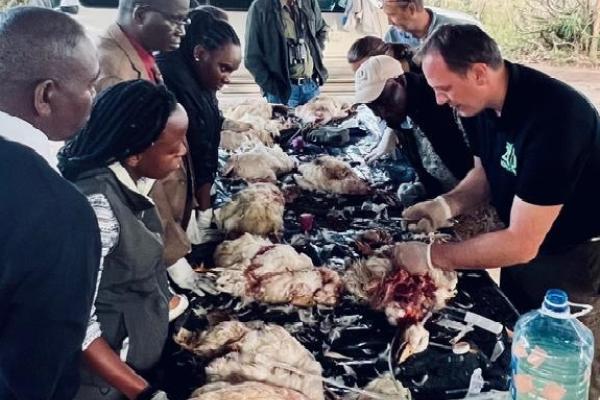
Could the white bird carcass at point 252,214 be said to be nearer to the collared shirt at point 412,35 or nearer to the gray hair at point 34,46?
the gray hair at point 34,46

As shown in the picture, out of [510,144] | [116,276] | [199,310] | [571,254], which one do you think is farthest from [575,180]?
[116,276]

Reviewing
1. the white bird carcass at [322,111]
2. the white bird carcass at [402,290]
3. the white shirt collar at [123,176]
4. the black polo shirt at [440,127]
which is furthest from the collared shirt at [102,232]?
the white bird carcass at [322,111]

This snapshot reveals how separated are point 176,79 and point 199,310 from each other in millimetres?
1193

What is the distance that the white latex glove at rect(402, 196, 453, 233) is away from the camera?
2689 millimetres

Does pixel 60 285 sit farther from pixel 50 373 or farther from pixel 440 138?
pixel 440 138

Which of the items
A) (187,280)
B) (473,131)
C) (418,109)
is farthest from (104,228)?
(418,109)

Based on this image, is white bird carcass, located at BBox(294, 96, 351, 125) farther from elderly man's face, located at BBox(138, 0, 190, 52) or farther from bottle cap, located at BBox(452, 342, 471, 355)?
bottle cap, located at BBox(452, 342, 471, 355)

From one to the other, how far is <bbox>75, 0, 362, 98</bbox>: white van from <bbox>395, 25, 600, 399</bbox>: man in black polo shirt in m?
4.05

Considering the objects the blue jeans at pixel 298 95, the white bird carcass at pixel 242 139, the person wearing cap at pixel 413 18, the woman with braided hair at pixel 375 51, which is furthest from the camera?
the blue jeans at pixel 298 95

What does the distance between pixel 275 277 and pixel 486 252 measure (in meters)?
0.77

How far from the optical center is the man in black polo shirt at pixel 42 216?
1.20 m

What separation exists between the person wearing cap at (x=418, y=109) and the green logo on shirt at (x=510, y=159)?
2.35ft

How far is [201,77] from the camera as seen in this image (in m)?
2.90

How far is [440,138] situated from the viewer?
3021 millimetres
